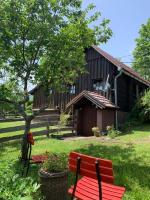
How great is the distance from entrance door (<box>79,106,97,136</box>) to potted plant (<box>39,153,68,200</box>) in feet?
49.0

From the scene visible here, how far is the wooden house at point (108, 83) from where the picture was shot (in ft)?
71.8

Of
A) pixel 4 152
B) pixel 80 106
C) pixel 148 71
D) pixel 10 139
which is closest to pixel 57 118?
pixel 80 106

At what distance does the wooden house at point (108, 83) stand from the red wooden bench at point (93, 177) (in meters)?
15.6

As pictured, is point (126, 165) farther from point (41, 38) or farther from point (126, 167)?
point (41, 38)

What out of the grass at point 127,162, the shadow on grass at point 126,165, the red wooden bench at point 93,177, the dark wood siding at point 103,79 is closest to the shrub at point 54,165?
the red wooden bench at point 93,177

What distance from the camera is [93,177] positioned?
4.52 m

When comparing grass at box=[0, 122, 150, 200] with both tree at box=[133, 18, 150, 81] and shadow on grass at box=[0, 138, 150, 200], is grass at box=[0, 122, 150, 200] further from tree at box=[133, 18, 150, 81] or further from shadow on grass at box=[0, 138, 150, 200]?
tree at box=[133, 18, 150, 81]

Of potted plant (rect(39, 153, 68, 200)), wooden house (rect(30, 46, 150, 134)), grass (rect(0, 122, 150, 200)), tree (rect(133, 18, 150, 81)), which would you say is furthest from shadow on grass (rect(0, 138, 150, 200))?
tree (rect(133, 18, 150, 81))

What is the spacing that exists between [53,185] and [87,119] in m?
15.7

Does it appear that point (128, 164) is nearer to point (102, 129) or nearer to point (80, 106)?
point (102, 129)

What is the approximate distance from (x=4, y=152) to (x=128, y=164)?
5790 millimetres

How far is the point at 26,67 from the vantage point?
1055 centimetres

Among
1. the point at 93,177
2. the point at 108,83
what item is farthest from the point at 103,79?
the point at 93,177

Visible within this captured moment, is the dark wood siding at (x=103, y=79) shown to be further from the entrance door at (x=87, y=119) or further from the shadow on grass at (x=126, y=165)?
the shadow on grass at (x=126, y=165)
